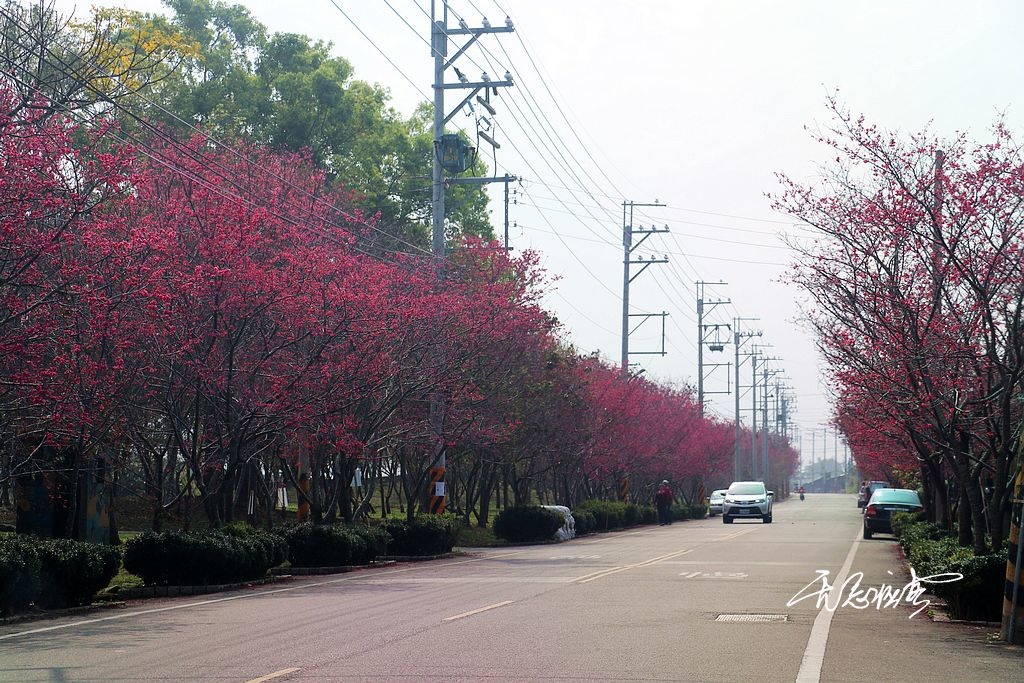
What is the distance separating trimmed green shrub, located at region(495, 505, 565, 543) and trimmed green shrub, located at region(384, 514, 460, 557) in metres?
8.08

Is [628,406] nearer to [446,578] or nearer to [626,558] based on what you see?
[626,558]

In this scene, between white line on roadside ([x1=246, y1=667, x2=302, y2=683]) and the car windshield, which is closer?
white line on roadside ([x1=246, y1=667, x2=302, y2=683])

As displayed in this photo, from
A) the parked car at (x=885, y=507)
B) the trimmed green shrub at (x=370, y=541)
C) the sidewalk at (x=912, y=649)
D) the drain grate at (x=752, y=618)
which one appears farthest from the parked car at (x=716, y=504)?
the drain grate at (x=752, y=618)

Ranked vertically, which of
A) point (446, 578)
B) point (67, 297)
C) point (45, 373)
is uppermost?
point (67, 297)

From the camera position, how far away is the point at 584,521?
44.3 m

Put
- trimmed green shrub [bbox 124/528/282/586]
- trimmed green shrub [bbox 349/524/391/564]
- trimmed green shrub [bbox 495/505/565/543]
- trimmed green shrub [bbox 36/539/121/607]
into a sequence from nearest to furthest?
trimmed green shrub [bbox 36/539/121/607]
trimmed green shrub [bbox 124/528/282/586]
trimmed green shrub [bbox 349/524/391/564]
trimmed green shrub [bbox 495/505/565/543]

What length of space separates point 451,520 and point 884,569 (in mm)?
10851

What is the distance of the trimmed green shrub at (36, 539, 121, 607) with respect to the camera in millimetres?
16312

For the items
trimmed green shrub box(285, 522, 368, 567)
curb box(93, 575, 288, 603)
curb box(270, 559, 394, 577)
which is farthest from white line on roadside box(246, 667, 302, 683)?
trimmed green shrub box(285, 522, 368, 567)

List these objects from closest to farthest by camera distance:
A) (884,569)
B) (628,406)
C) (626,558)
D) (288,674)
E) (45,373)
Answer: (288,674) → (45,373) → (884,569) → (626,558) → (628,406)

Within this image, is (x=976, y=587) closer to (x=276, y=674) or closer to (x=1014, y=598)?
(x=1014, y=598)

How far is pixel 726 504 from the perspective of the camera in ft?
188

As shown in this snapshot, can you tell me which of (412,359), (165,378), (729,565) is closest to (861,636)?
(729,565)

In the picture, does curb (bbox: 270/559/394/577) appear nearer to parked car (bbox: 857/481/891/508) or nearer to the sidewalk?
the sidewalk
